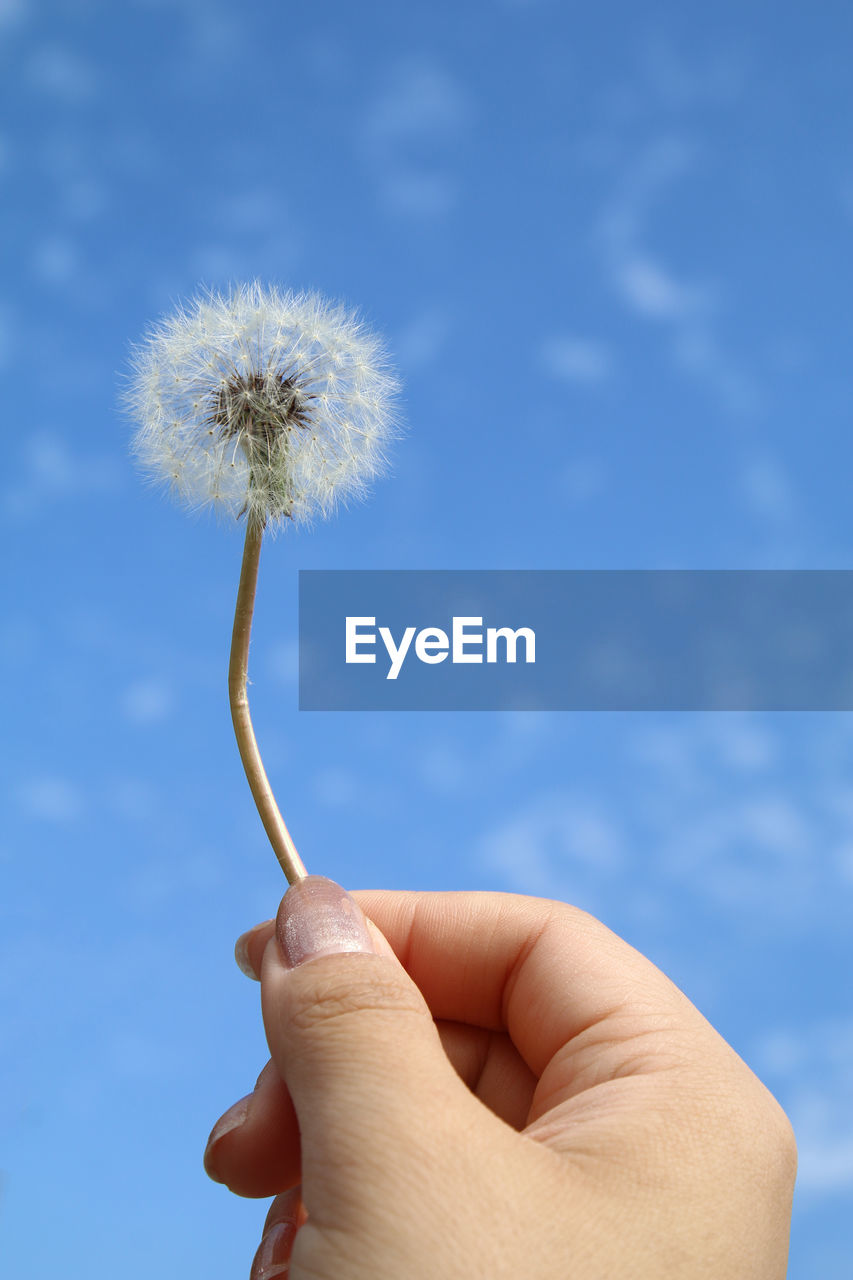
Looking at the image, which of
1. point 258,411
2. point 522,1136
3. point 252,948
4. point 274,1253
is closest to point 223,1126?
point 274,1253

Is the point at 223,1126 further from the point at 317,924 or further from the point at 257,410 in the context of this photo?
the point at 257,410

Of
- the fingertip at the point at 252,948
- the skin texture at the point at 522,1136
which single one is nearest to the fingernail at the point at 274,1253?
the skin texture at the point at 522,1136

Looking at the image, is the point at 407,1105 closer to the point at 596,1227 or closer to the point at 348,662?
the point at 596,1227

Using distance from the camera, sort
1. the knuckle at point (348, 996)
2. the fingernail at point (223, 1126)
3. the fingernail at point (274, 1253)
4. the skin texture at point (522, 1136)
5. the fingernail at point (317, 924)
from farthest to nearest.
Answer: the fingernail at point (223, 1126) → the fingernail at point (274, 1253) → the fingernail at point (317, 924) → the knuckle at point (348, 996) → the skin texture at point (522, 1136)

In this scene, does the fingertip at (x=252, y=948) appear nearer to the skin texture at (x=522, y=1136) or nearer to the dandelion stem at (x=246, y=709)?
the skin texture at (x=522, y=1136)

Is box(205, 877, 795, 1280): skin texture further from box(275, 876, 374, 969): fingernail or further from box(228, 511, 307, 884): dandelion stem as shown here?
box(228, 511, 307, 884): dandelion stem

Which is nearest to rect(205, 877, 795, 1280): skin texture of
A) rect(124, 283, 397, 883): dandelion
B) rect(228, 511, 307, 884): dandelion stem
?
rect(228, 511, 307, 884): dandelion stem

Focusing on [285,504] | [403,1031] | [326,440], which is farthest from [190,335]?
[403,1031]
